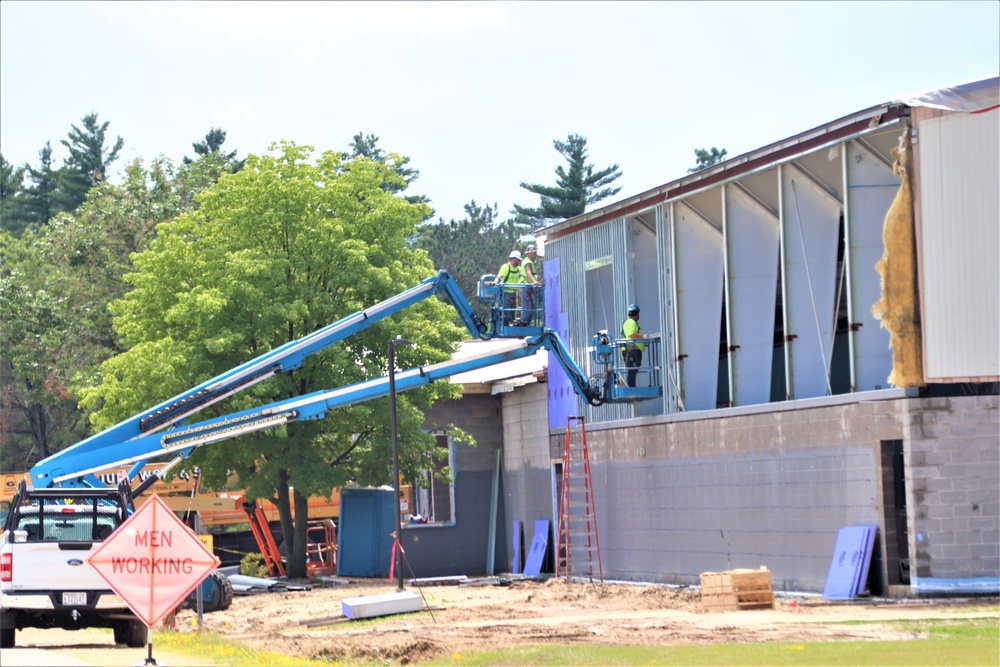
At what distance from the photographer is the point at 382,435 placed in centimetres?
3838

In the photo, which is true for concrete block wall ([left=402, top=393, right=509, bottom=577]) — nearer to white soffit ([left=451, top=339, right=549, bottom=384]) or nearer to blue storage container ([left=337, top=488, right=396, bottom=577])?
white soffit ([left=451, top=339, right=549, bottom=384])

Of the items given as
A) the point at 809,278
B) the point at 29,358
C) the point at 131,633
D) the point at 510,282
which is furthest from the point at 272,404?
the point at 29,358

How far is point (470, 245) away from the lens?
334ft

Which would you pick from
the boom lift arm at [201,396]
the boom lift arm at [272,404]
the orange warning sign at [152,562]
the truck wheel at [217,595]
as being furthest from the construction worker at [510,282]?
the orange warning sign at [152,562]

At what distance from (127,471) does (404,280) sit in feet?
41.2

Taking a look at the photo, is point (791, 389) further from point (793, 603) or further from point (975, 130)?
point (975, 130)

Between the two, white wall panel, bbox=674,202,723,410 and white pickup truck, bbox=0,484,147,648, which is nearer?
white pickup truck, bbox=0,484,147,648

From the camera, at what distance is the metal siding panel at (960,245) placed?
2239 cm

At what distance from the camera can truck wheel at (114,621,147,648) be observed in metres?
19.3

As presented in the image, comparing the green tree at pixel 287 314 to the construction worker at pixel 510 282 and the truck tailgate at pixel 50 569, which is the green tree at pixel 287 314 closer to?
the construction worker at pixel 510 282

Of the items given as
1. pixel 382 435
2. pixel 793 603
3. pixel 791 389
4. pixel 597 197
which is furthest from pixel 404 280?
pixel 597 197

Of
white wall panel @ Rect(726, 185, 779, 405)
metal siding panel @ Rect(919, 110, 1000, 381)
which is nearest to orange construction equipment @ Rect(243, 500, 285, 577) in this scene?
white wall panel @ Rect(726, 185, 779, 405)

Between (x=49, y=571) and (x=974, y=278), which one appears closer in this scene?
(x=49, y=571)

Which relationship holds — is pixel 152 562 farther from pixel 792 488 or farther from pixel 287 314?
pixel 287 314
